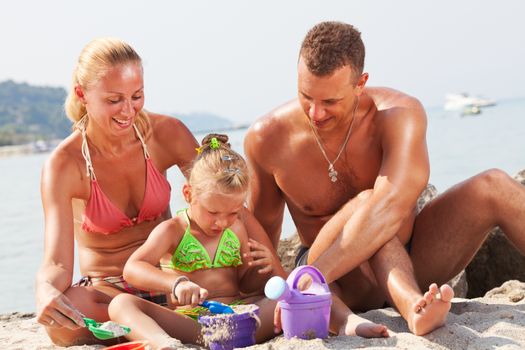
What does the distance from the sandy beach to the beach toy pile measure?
119 mm

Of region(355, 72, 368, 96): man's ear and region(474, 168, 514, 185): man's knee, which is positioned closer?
region(474, 168, 514, 185): man's knee

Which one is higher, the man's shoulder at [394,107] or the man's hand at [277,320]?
the man's shoulder at [394,107]

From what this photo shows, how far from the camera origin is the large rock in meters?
5.25

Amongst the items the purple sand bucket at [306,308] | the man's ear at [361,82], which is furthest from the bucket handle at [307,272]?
the man's ear at [361,82]

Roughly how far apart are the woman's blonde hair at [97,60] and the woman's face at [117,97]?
0.03 metres

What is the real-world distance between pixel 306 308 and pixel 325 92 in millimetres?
1133

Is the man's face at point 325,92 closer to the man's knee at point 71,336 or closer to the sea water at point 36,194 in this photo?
the sea water at point 36,194

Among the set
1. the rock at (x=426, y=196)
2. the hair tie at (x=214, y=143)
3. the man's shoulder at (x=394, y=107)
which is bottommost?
the rock at (x=426, y=196)

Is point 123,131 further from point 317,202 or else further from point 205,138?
point 317,202

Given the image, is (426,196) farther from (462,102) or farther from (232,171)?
(462,102)

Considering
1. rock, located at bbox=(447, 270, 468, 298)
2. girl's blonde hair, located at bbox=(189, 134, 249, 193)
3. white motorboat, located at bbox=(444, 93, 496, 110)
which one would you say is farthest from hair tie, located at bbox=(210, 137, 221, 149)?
white motorboat, located at bbox=(444, 93, 496, 110)

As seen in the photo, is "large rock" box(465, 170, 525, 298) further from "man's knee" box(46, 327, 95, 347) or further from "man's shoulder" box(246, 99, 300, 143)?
"man's knee" box(46, 327, 95, 347)

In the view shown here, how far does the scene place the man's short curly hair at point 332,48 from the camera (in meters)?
3.79

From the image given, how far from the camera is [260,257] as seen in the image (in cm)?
395
